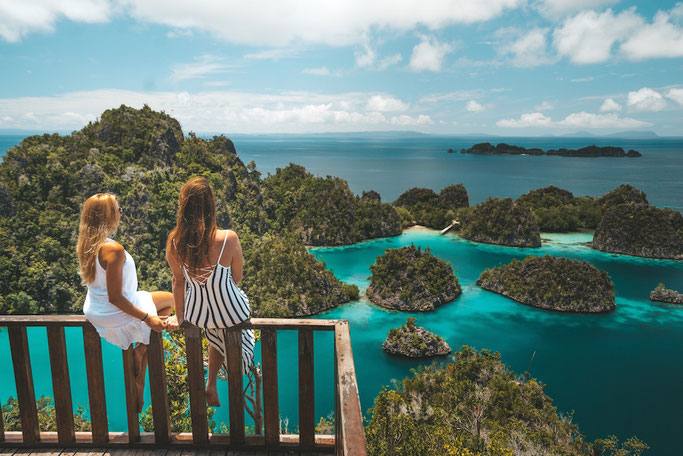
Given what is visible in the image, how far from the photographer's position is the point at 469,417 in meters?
12.3

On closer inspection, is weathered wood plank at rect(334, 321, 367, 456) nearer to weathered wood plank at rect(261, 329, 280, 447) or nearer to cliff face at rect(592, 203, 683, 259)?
weathered wood plank at rect(261, 329, 280, 447)

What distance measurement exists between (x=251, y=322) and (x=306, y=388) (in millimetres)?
577

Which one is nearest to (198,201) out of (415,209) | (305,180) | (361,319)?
(361,319)

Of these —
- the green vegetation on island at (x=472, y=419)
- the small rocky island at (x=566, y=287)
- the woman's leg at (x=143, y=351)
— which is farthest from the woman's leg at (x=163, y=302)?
the small rocky island at (x=566, y=287)

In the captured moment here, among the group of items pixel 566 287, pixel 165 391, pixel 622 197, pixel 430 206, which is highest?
pixel 165 391

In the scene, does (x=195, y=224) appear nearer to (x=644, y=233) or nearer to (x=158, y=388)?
(x=158, y=388)

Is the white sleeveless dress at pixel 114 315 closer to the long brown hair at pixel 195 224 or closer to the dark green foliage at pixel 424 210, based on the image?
the long brown hair at pixel 195 224

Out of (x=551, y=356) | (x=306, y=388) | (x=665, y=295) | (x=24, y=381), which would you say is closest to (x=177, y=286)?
(x=306, y=388)

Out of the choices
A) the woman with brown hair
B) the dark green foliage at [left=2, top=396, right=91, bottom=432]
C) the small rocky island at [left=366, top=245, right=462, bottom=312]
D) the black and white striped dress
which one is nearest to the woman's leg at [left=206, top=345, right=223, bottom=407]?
the woman with brown hair

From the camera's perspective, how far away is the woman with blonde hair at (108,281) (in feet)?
9.37

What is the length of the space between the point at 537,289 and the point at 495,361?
13.0 m

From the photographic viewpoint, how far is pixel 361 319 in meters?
23.8

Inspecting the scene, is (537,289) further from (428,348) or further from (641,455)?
(641,455)

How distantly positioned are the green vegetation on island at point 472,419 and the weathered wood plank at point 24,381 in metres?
6.61
